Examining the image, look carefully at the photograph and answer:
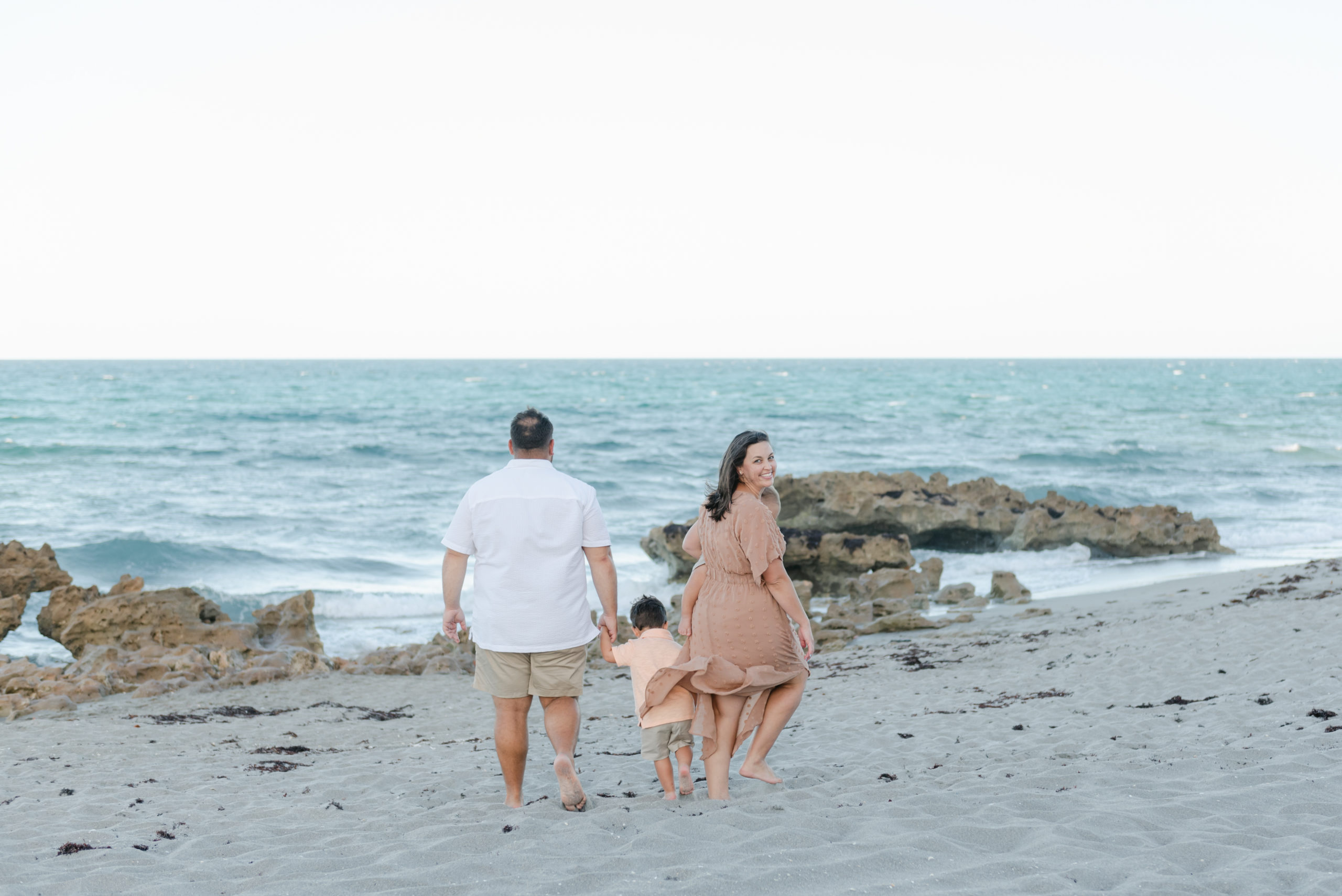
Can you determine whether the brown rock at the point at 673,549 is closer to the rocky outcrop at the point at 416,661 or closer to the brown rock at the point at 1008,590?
the brown rock at the point at 1008,590

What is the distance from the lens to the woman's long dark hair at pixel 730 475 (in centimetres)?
421

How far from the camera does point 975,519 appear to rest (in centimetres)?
1708

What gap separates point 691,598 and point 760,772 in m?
0.98

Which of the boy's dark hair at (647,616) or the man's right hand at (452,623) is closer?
the man's right hand at (452,623)

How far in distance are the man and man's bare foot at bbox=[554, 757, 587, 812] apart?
1.05 feet

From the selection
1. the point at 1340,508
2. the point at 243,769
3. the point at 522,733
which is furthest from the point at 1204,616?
the point at 1340,508

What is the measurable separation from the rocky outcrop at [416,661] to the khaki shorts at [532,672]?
5.48 meters

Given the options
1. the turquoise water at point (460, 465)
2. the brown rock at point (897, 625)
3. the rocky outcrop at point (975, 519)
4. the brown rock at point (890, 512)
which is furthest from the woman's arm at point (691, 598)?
the brown rock at point (890, 512)

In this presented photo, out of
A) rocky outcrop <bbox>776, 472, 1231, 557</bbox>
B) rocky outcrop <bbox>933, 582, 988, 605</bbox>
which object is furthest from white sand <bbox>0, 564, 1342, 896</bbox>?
rocky outcrop <bbox>776, 472, 1231, 557</bbox>

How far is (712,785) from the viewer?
174 inches

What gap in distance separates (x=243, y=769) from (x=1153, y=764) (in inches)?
200

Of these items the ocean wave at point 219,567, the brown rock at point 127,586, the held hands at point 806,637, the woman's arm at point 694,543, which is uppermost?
the woman's arm at point 694,543

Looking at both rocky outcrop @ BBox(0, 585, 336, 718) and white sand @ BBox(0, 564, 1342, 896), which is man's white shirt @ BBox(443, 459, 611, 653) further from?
rocky outcrop @ BBox(0, 585, 336, 718)

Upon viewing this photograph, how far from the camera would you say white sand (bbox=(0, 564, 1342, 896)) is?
11.3 ft
